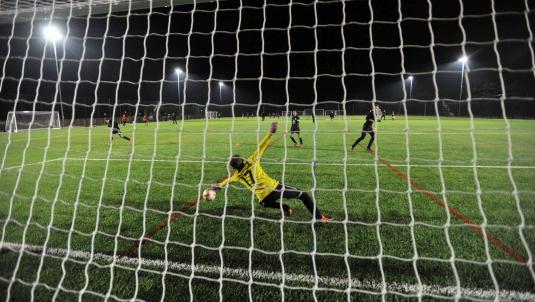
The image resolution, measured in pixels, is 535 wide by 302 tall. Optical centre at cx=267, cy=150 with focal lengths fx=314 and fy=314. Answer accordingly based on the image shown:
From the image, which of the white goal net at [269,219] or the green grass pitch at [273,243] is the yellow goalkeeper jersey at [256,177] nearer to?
the white goal net at [269,219]

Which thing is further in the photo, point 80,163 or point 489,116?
point 489,116

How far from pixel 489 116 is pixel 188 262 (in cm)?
3508

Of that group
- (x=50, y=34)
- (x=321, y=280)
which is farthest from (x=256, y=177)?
(x=50, y=34)

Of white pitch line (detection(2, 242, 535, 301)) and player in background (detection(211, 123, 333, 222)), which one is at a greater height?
player in background (detection(211, 123, 333, 222))

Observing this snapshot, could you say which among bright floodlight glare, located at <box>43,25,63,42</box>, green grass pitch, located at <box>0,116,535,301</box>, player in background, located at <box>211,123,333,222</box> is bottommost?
green grass pitch, located at <box>0,116,535,301</box>

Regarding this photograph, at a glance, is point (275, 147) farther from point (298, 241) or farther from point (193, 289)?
point (193, 289)

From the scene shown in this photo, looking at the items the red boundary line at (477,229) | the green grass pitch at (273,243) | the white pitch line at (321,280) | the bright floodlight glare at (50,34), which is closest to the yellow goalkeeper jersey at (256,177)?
the green grass pitch at (273,243)

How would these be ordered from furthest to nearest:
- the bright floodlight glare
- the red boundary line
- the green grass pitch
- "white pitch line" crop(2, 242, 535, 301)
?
the bright floodlight glare < the red boundary line < the green grass pitch < "white pitch line" crop(2, 242, 535, 301)

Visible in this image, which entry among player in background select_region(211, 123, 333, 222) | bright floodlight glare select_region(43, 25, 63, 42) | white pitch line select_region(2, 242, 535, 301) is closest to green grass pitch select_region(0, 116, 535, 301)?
white pitch line select_region(2, 242, 535, 301)

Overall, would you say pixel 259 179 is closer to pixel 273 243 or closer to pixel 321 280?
pixel 273 243

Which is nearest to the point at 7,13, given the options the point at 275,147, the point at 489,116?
the point at 275,147

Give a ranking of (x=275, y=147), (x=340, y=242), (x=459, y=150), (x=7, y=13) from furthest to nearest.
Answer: (x=275, y=147) < (x=459, y=150) < (x=7, y=13) < (x=340, y=242)

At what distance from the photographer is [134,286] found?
2.85m

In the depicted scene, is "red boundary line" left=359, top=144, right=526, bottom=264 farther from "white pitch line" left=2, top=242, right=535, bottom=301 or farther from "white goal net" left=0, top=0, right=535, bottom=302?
"white pitch line" left=2, top=242, right=535, bottom=301
